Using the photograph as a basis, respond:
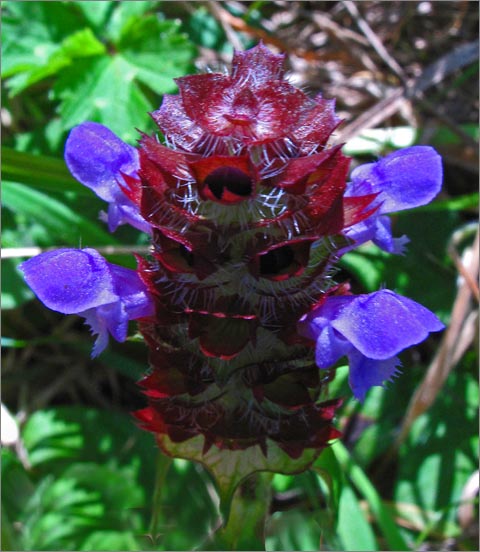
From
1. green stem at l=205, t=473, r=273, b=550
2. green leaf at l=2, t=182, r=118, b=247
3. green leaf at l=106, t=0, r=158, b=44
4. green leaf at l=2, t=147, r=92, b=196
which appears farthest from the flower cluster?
green leaf at l=106, t=0, r=158, b=44

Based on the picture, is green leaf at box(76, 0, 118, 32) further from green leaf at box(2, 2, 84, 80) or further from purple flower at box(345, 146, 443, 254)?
purple flower at box(345, 146, 443, 254)

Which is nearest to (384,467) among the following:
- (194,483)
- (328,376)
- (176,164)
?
(194,483)

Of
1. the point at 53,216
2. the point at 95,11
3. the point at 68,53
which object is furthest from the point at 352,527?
the point at 95,11

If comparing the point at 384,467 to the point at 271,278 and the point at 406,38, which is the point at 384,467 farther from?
the point at 406,38

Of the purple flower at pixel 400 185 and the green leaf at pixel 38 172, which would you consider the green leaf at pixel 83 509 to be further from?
the purple flower at pixel 400 185

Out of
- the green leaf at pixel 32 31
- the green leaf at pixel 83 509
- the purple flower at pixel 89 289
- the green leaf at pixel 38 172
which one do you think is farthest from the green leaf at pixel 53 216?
the purple flower at pixel 89 289

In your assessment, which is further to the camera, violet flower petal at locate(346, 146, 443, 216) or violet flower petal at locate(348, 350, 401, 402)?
violet flower petal at locate(346, 146, 443, 216)
